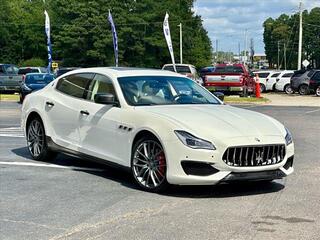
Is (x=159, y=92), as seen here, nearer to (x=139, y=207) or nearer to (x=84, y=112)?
(x=84, y=112)

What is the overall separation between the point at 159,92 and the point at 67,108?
153 cm

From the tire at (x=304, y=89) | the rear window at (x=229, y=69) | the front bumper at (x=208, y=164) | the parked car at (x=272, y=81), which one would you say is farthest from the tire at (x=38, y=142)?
the parked car at (x=272, y=81)

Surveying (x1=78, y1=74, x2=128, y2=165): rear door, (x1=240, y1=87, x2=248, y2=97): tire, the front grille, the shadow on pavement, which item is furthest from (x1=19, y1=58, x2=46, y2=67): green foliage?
the front grille

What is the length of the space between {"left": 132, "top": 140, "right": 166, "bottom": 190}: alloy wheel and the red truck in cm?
2342

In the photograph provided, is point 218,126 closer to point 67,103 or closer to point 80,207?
point 80,207

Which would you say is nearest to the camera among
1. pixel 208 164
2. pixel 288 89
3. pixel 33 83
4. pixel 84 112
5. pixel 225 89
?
pixel 208 164

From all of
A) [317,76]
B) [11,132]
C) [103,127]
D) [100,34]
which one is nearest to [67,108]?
[103,127]

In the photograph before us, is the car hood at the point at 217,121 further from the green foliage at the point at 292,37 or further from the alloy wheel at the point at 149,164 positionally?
the green foliage at the point at 292,37

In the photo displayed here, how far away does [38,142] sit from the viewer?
9297mm

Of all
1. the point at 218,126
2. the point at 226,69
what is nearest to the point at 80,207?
the point at 218,126

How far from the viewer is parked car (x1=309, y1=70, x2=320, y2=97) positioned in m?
36.2

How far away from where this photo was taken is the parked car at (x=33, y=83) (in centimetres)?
2598

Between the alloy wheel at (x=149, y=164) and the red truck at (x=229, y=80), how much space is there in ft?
76.8

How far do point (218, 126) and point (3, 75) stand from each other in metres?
29.1
